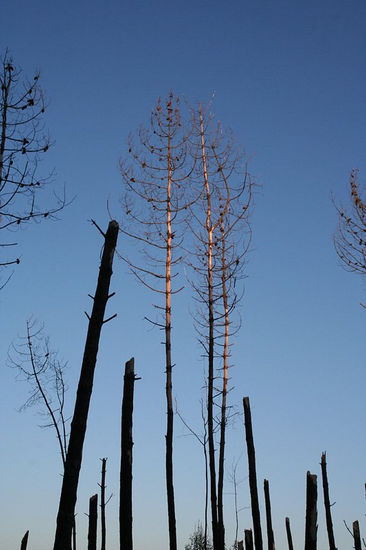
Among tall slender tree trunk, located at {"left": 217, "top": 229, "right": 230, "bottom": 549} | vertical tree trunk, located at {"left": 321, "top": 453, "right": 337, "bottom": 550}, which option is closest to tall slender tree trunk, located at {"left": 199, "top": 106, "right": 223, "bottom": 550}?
→ tall slender tree trunk, located at {"left": 217, "top": 229, "right": 230, "bottom": 549}

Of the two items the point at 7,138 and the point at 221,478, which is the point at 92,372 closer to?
the point at 7,138

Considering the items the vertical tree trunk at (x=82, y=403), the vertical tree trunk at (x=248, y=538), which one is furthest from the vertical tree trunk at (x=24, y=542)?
the vertical tree trunk at (x=82, y=403)

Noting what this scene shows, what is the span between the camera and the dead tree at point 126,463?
9.03 metres

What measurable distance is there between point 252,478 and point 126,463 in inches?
230

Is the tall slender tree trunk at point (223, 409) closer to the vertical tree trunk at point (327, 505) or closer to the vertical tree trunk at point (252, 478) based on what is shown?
the vertical tree trunk at point (252, 478)

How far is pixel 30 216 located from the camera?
7938mm

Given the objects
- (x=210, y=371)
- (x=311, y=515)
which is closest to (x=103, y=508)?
(x=210, y=371)

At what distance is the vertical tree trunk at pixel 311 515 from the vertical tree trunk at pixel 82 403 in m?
5.31

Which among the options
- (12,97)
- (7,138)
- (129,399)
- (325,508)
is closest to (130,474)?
(129,399)

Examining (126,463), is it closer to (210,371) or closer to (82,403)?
(82,403)

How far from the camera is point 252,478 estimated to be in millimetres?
14125

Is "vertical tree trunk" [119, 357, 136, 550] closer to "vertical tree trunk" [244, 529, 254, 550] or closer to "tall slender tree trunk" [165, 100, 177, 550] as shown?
"tall slender tree trunk" [165, 100, 177, 550]

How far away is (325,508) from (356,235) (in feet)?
36.3

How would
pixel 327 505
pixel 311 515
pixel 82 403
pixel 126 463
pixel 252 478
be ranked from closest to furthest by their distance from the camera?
pixel 82 403
pixel 126 463
pixel 311 515
pixel 252 478
pixel 327 505
